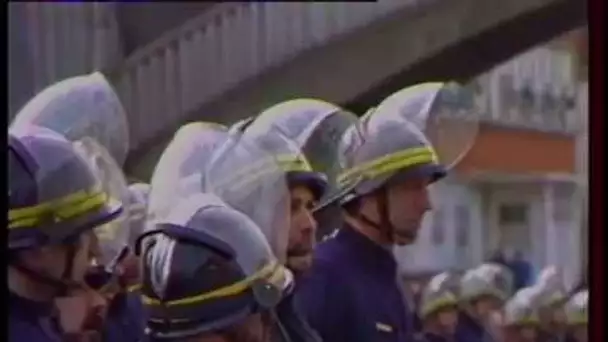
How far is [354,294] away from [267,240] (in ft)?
0.52

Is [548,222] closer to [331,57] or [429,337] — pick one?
[429,337]

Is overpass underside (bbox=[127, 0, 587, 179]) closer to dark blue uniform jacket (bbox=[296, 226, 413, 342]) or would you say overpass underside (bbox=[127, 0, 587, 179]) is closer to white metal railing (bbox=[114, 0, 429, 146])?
white metal railing (bbox=[114, 0, 429, 146])

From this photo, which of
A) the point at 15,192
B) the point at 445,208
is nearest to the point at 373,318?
the point at 445,208

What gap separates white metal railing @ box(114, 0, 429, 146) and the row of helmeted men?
80mm

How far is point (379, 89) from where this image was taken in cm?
200

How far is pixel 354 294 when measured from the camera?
1.96 metres

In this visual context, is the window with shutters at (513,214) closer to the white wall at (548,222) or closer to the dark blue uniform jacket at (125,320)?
the white wall at (548,222)

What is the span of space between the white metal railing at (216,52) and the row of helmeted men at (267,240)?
80 mm

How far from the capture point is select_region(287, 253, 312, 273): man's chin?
6.48 feet

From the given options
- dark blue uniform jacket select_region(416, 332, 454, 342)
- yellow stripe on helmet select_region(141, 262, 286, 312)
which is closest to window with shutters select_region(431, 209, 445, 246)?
dark blue uniform jacket select_region(416, 332, 454, 342)

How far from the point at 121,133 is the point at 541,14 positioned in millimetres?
714

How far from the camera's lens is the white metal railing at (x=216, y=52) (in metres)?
2.12

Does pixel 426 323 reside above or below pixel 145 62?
below
